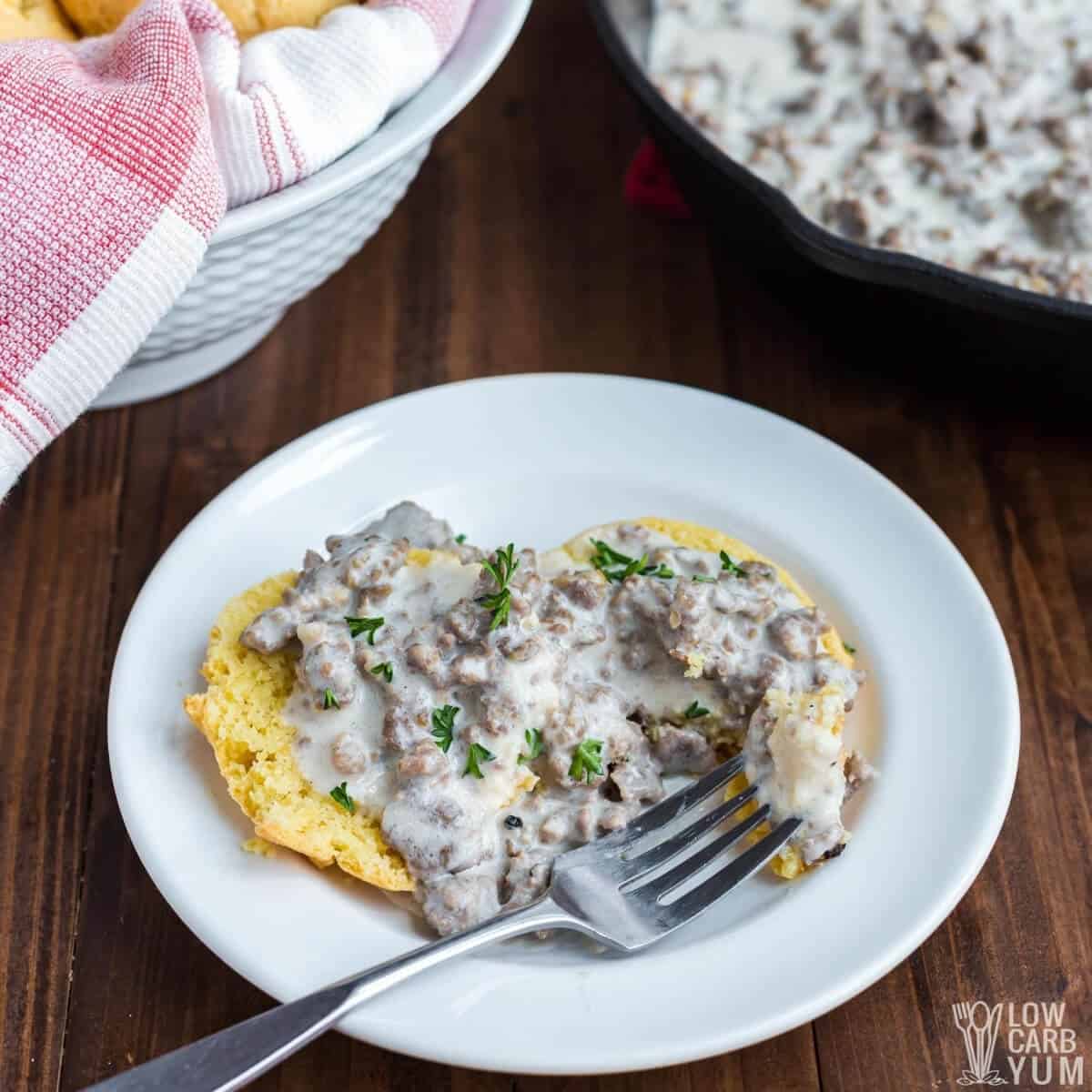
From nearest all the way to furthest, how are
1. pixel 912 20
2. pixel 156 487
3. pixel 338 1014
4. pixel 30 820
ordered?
pixel 338 1014 → pixel 30 820 → pixel 156 487 → pixel 912 20

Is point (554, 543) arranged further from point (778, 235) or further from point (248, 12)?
point (248, 12)

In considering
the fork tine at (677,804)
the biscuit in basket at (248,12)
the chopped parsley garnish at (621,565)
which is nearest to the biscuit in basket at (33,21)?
the biscuit in basket at (248,12)

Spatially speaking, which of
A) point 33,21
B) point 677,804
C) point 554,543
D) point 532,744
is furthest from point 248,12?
point 677,804

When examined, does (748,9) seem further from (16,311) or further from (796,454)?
(16,311)

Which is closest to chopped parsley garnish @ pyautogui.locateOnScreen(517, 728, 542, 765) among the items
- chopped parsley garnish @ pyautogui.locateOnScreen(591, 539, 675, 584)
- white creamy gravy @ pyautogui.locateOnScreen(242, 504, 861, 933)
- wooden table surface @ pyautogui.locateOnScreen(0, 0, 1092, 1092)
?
white creamy gravy @ pyautogui.locateOnScreen(242, 504, 861, 933)

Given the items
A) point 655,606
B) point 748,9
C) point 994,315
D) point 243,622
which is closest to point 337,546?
point 243,622

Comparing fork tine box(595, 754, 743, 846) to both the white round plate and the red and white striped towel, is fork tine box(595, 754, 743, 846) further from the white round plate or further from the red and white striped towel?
the red and white striped towel

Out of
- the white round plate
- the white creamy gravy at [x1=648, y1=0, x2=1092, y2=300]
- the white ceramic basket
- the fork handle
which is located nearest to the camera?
the fork handle

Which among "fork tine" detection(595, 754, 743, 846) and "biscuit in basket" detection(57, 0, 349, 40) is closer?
"fork tine" detection(595, 754, 743, 846)
